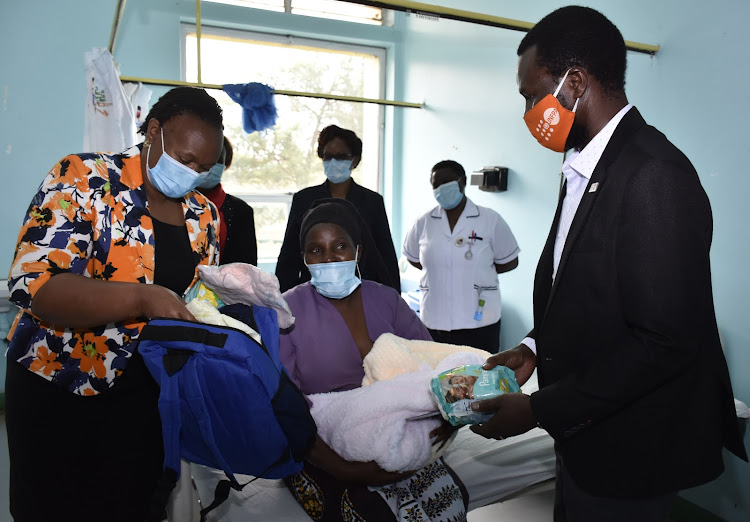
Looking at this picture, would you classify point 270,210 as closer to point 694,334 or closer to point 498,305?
point 498,305

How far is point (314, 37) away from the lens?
5.21 m

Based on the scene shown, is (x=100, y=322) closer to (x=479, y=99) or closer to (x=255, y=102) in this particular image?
(x=255, y=102)

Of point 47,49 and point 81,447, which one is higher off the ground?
point 47,49

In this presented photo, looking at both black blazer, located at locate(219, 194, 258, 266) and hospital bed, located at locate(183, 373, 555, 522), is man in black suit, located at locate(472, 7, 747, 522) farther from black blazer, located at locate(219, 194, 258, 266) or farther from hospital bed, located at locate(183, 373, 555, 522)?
black blazer, located at locate(219, 194, 258, 266)

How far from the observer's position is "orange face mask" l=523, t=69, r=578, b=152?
1.18 m

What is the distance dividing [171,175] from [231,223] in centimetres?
142

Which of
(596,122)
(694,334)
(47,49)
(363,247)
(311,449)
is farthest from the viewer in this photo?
(47,49)

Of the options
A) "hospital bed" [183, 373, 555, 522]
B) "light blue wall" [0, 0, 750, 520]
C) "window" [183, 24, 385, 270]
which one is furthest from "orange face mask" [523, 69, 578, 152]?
"window" [183, 24, 385, 270]

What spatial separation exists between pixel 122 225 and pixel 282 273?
148 centimetres

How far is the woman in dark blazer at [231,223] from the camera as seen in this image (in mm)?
2801

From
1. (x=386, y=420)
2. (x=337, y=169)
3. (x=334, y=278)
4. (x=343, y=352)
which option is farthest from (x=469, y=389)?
(x=337, y=169)

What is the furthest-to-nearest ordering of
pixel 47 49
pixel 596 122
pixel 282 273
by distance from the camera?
pixel 47 49 < pixel 282 273 < pixel 596 122

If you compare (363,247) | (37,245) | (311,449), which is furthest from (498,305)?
(37,245)

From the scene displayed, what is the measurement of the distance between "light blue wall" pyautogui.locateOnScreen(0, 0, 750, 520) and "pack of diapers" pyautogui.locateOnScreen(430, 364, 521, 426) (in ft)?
5.76
